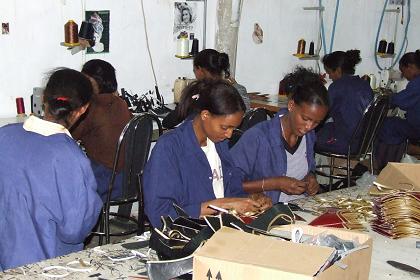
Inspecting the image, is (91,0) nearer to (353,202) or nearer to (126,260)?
(353,202)

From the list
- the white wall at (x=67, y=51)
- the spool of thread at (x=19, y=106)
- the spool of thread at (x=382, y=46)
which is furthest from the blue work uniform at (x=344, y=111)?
the spool of thread at (x=382, y=46)

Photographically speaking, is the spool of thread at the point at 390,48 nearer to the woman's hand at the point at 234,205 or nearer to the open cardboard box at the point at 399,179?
the open cardboard box at the point at 399,179

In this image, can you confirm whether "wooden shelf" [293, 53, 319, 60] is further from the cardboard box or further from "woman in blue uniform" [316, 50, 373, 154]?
the cardboard box

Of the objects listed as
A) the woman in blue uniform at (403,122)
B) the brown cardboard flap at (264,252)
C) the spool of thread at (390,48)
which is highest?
the spool of thread at (390,48)

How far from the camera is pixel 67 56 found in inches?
192

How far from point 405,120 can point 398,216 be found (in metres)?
3.64

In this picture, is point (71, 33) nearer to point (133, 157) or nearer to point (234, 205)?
point (133, 157)

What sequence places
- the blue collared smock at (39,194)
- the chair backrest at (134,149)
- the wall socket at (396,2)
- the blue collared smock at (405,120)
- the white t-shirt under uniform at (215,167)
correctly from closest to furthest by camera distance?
the blue collared smock at (39,194) < the white t-shirt under uniform at (215,167) < the chair backrest at (134,149) < the blue collared smock at (405,120) < the wall socket at (396,2)

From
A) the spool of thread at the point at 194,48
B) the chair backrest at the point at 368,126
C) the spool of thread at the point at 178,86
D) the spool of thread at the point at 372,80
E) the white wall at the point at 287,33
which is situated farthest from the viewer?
the spool of thread at the point at 372,80

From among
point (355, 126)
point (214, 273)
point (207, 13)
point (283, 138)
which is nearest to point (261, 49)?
point (207, 13)

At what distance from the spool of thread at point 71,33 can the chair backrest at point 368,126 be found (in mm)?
2226

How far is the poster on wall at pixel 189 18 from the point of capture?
5574 mm

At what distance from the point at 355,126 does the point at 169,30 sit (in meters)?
1.75

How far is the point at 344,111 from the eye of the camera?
5.26 metres
